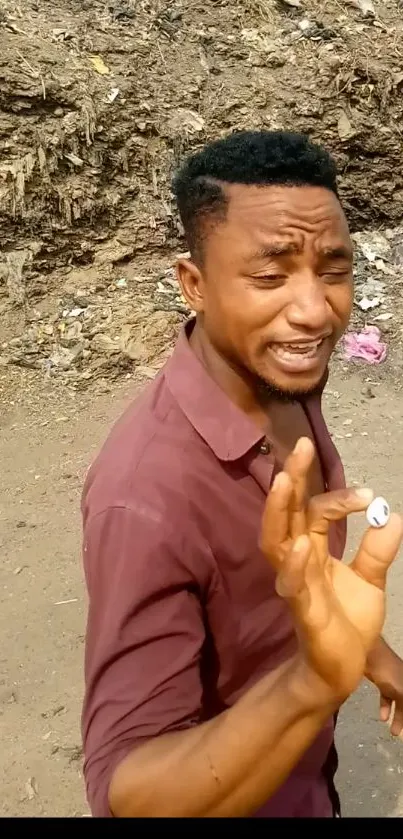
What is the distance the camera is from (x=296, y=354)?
58.7 inches

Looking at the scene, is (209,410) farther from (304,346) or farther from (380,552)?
(380,552)

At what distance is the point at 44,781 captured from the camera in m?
2.81

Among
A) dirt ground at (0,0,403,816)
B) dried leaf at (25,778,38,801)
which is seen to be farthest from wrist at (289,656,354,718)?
dirt ground at (0,0,403,816)

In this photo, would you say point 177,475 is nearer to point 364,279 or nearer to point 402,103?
point 364,279

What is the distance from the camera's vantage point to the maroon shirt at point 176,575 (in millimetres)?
1172

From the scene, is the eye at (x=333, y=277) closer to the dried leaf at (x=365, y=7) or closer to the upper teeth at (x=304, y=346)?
the upper teeth at (x=304, y=346)

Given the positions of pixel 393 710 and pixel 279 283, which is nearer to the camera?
pixel 279 283

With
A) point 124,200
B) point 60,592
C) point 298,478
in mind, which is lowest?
point 60,592

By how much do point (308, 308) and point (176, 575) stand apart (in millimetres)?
541

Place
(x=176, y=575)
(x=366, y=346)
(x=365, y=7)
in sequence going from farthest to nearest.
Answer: (x=365, y=7) → (x=366, y=346) → (x=176, y=575)

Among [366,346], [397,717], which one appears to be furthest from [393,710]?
[366,346]

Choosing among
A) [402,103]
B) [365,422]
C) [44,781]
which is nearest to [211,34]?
[402,103]

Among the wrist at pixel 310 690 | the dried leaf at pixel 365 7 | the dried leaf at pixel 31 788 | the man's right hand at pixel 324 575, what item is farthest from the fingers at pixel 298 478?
the dried leaf at pixel 365 7

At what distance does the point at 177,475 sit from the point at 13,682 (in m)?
2.24
